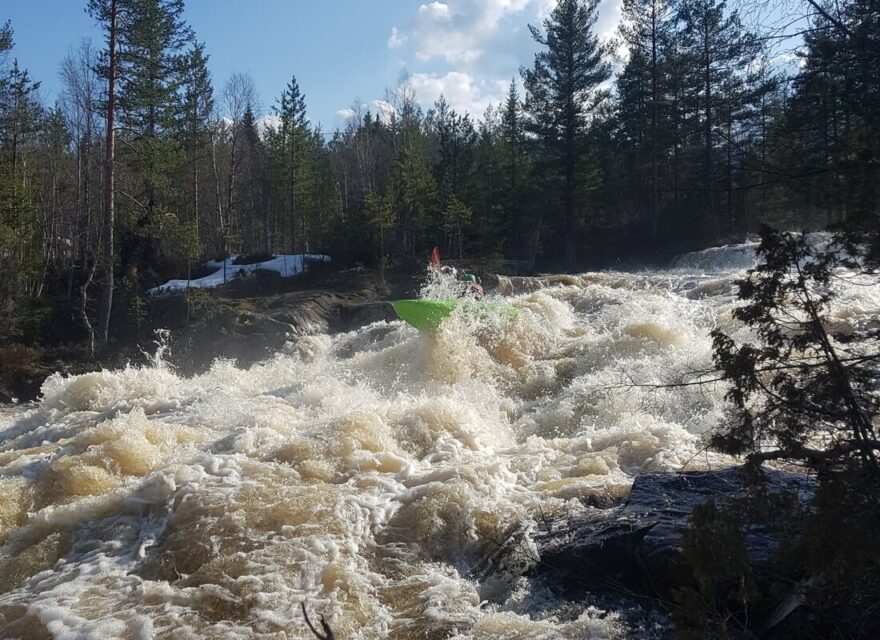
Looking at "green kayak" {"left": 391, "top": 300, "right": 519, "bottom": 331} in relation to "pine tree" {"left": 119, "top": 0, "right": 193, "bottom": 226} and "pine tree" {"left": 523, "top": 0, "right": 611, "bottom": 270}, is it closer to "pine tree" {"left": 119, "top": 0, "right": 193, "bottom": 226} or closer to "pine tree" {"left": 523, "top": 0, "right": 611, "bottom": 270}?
"pine tree" {"left": 119, "top": 0, "right": 193, "bottom": 226}

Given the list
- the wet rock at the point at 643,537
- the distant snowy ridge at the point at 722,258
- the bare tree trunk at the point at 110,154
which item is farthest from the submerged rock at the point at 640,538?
the distant snowy ridge at the point at 722,258

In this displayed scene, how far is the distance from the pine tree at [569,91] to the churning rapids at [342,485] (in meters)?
16.2

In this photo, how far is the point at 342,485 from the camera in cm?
652

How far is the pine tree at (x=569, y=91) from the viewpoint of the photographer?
26922 millimetres

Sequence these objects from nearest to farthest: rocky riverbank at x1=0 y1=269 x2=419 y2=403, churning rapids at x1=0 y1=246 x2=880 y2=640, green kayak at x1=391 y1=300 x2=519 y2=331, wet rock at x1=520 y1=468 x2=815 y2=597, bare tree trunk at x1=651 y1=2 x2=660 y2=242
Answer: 1. wet rock at x1=520 y1=468 x2=815 y2=597
2. churning rapids at x1=0 y1=246 x2=880 y2=640
3. green kayak at x1=391 y1=300 x2=519 y2=331
4. rocky riverbank at x1=0 y1=269 x2=419 y2=403
5. bare tree trunk at x1=651 y1=2 x2=660 y2=242

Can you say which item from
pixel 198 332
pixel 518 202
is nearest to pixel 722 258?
pixel 518 202

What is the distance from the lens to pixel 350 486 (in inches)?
255

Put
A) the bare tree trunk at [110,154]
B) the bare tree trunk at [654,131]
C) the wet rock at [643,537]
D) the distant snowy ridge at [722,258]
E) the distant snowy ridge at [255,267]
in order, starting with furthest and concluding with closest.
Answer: the bare tree trunk at [654,131], the distant snowy ridge at [255,267], the distant snowy ridge at [722,258], the bare tree trunk at [110,154], the wet rock at [643,537]

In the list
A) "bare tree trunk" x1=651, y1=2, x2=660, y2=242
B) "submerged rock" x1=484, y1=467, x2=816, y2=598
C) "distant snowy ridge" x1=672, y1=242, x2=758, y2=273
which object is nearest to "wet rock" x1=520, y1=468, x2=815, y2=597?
"submerged rock" x1=484, y1=467, x2=816, y2=598

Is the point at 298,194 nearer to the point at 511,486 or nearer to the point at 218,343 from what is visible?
the point at 218,343

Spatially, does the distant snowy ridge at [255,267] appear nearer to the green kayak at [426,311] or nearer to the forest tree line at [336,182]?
→ the forest tree line at [336,182]

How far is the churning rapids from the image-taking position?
460cm

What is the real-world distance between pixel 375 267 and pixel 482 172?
850 cm

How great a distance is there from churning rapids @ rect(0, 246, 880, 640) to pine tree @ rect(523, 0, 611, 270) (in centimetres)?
1620
